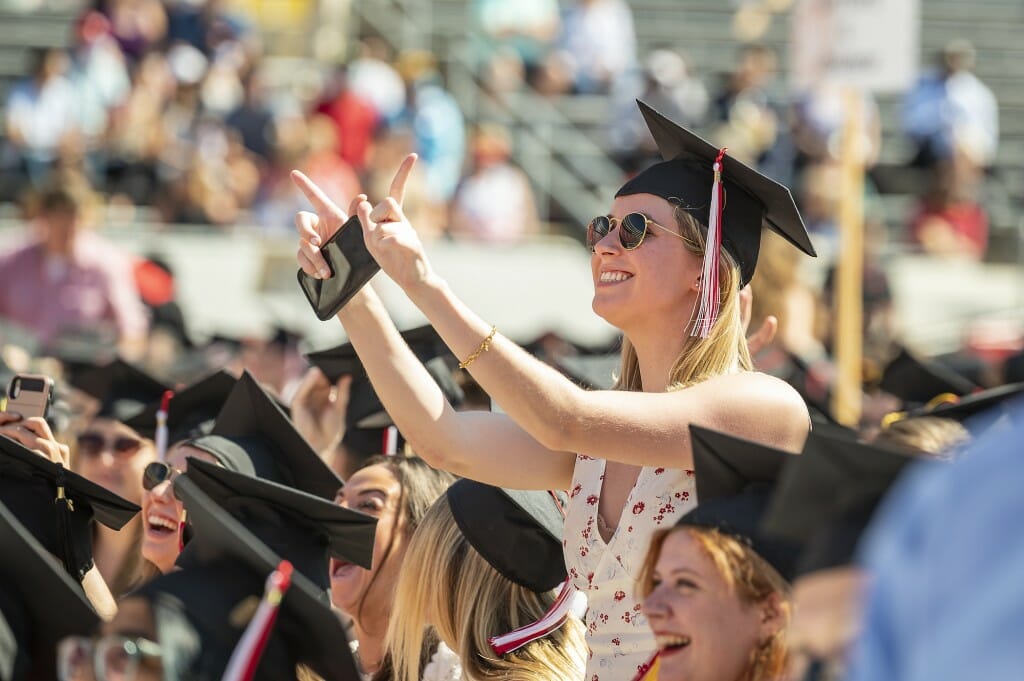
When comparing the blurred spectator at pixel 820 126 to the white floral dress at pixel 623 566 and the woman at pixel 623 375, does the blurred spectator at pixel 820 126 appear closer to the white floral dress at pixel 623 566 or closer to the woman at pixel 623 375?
the woman at pixel 623 375

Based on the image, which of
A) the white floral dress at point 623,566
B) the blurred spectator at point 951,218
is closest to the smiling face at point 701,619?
the white floral dress at point 623,566

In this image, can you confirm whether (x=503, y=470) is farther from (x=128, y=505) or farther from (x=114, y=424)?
(x=114, y=424)

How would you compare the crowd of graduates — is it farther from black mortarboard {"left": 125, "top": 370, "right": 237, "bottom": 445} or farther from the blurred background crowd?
the blurred background crowd

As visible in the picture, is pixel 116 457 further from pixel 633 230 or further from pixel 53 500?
pixel 633 230

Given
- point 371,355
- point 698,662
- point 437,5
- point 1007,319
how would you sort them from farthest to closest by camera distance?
point 437,5
point 1007,319
point 371,355
point 698,662

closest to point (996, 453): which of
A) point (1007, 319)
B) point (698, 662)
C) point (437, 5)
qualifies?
point (698, 662)

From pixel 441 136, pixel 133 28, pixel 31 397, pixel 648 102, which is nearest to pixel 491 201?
pixel 441 136

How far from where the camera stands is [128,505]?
389 centimetres

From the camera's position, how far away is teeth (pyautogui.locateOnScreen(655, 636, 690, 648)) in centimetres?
278

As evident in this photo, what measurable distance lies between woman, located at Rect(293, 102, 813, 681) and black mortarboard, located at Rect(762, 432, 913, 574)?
3.10 ft

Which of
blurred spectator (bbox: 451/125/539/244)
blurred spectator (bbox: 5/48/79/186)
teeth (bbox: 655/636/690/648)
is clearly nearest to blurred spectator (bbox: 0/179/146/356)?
blurred spectator (bbox: 5/48/79/186)

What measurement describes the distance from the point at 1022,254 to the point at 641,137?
3365 millimetres

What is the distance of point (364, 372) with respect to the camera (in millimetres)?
5496

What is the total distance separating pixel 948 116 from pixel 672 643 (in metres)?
12.5
